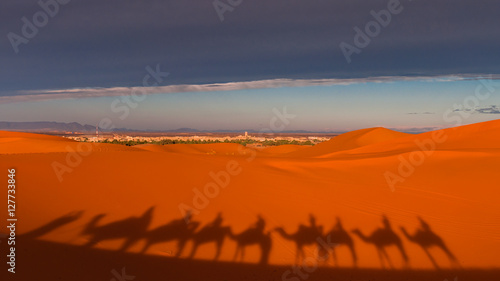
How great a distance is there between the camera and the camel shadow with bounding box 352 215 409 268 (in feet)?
25.3

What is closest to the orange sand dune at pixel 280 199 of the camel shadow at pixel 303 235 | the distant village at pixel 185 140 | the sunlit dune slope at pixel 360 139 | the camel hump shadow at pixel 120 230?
the camel hump shadow at pixel 120 230

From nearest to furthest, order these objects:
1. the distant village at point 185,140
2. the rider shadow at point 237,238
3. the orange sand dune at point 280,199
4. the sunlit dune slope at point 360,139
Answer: the rider shadow at point 237,238 < the orange sand dune at point 280,199 < the sunlit dune slope at point 360,139 < the distant village at point 185,140

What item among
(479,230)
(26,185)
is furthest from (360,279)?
(26,185)

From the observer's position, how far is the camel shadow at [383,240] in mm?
7703

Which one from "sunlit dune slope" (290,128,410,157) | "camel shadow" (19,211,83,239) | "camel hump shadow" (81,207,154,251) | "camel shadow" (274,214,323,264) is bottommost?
"camel shadow" (274,214,323,264)

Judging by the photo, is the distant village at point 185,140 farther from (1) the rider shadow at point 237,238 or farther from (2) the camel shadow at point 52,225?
(1) the rider shadow at point 237,238

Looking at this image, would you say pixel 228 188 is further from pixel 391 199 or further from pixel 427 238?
pixel 427 238

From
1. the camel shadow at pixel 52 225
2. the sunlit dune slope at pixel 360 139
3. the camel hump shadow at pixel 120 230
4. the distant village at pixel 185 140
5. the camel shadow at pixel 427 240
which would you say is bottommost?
the camel shadow at pixel 427 240

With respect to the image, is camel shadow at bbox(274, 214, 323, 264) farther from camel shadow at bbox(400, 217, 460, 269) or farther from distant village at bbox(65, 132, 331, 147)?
distant village at bbox(65, 132, 331, 147)

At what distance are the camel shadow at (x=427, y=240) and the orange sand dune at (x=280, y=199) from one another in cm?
5

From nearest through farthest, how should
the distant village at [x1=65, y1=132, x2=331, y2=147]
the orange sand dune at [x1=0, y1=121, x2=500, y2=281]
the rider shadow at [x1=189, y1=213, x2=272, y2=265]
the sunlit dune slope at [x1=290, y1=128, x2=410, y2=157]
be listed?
the rider shadow at [x1=189, y1=213, x2=272, y2=265] → the orange sand dune at [x1=0, y1=121, x2=500, y2=281] → the sunlit dune slope at [x1=290, y1=128, x2=410, y2=157] → the distant village at [x1=65, y1=132, x2=331, y2=147]

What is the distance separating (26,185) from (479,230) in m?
12.7

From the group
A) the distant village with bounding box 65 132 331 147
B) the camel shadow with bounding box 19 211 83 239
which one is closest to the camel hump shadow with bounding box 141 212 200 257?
the camel shadow with bounding box 19 211 83 239

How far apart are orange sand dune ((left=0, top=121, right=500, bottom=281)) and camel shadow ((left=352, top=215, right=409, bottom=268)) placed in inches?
3.0
